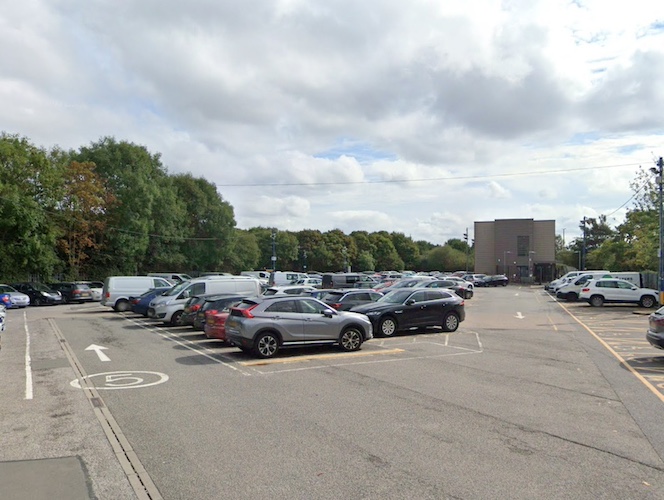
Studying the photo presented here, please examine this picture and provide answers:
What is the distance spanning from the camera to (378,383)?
1053 centimetres

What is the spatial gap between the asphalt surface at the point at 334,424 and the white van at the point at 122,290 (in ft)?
54.7

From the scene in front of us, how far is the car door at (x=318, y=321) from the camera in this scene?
14.4 metres

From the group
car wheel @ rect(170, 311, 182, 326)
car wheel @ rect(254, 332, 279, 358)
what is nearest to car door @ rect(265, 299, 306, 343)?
car wheel @ rect(254, 332, 279, 358)

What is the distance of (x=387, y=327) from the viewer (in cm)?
1867

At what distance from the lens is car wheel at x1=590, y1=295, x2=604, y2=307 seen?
32969 mm

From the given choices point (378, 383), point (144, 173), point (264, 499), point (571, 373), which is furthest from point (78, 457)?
point (144, 173)

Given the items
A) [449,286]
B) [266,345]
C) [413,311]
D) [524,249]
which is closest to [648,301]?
[449,286]

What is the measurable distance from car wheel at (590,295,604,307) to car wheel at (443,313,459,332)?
1676 centimetres

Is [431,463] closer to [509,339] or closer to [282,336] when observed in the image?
[282,336]

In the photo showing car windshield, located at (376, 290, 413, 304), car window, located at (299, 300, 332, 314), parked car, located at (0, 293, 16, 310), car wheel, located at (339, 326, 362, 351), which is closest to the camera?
car window, located at (299, 300, 332, 314)

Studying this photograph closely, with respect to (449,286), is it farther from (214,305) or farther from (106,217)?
(106,217)

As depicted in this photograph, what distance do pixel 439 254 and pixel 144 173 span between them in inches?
3445

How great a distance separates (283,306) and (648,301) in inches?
993

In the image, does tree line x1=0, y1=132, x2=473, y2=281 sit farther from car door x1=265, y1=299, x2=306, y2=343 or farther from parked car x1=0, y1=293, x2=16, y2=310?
car door x1=265, y1=299, x2=306, y2=343
